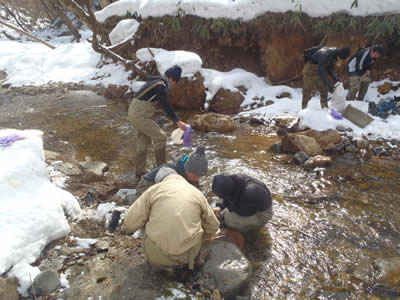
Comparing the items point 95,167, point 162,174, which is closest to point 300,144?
point 162,174

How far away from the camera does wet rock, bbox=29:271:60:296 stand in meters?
2.05

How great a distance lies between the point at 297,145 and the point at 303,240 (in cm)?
243

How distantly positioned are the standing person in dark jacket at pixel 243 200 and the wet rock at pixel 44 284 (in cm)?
165

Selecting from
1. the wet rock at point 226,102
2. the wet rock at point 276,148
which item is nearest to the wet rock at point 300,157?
the wet rock at point 276,148

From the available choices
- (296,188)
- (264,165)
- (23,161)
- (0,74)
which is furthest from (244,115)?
(0,74)

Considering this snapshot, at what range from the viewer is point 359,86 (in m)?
6.35

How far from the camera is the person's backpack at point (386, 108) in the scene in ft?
18.8

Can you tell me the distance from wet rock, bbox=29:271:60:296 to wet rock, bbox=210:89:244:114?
20.4 feet

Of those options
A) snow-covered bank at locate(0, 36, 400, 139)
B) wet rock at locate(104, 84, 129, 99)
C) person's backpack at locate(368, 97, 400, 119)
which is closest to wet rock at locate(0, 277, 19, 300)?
snow-covered bank at locate(0, 36, 400, 139)

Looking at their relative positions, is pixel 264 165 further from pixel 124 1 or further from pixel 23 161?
pixel 124 1

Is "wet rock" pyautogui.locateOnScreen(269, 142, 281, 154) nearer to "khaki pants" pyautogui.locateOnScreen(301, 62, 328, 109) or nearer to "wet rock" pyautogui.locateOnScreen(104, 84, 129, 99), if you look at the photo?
"khaki pants" pyautogui.locateOnScreen(301, 62, 328, 109)

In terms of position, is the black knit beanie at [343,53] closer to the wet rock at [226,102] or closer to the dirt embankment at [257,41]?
the dirt embankment at [257,41]

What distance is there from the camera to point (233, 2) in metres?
8.23

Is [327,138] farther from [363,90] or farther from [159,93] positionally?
[159,93]
